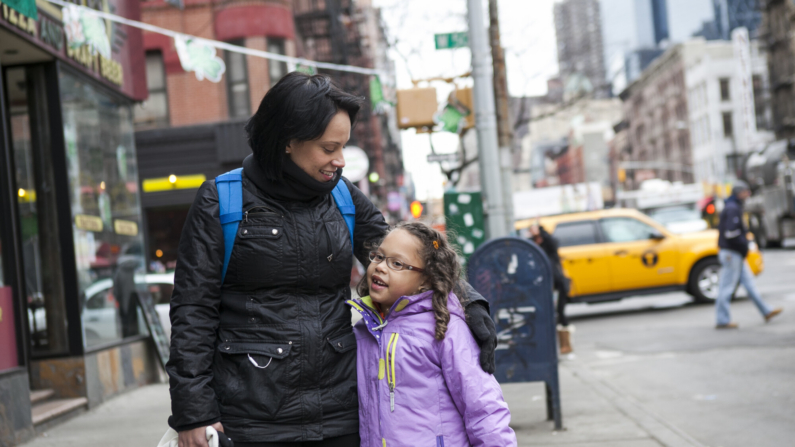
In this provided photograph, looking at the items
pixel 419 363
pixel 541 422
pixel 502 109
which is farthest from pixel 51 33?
pixel 419 363

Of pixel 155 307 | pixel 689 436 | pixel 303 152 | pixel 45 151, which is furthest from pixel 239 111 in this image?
pixel 303 152

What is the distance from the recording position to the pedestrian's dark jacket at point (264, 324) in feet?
8.12

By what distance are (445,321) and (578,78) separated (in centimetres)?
1565

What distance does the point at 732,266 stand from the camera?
11.5m

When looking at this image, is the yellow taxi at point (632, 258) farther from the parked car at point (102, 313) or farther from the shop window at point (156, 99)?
the shop window at point (156, 99)

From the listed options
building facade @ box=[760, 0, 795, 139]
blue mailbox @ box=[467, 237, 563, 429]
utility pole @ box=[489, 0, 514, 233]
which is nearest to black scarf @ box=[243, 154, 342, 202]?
blue mailbox @ box=[467, 237, 563, 429]

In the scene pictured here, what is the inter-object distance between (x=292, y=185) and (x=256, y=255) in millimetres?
258

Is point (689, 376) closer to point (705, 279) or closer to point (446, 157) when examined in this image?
point (446, 157)

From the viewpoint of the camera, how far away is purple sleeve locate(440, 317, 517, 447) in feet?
8.41

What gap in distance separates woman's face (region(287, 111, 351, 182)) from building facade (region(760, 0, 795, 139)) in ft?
210

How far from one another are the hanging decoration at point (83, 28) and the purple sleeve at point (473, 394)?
6.91m

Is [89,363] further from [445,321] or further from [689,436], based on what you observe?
[445,321]

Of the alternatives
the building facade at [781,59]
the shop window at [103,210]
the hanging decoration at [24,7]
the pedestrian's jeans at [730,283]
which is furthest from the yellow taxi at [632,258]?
the building facade at [781,59]

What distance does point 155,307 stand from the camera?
10.8 meters
